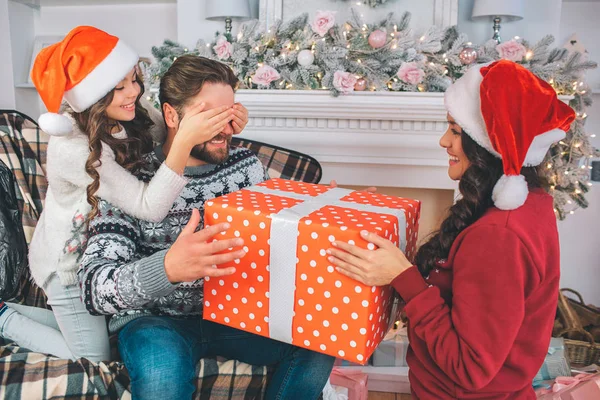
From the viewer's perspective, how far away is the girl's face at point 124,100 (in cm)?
133

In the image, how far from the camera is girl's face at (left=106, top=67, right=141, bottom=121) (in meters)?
1.33

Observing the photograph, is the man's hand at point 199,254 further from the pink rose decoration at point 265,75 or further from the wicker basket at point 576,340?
the wicker basket at point 576,340

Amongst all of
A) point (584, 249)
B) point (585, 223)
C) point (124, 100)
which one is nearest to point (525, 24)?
point (585, 223)

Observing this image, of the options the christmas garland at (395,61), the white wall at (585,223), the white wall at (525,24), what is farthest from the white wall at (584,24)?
the christmas garland at (395,61)

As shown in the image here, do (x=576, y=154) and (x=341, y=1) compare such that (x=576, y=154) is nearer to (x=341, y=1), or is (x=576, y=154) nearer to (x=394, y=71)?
(x=394, y=71)

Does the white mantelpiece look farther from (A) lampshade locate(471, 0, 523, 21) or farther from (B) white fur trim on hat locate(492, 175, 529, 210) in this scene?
(B) white fur trim on hat locate(492, 175, 529, 210)

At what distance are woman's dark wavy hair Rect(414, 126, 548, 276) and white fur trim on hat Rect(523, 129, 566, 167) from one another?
0.04m

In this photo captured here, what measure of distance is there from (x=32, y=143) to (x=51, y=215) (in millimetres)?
500

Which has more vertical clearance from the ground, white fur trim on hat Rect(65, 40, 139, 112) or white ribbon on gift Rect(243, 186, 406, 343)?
white fur trim on hat Rect(65, 40, 139, 112)

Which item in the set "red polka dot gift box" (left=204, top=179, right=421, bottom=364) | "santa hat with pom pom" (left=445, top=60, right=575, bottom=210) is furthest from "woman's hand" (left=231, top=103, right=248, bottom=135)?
"santa hat with pom pom" (left=445, top=60, right=575, bottom=210)

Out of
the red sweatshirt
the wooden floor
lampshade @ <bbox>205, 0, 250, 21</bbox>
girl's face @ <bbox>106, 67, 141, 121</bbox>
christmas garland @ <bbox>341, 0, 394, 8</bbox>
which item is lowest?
the wooden floor

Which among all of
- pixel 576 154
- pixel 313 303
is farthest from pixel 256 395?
pixel 576 154

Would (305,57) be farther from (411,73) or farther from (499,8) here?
(499,8)

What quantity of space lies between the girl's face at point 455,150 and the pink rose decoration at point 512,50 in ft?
3.38
